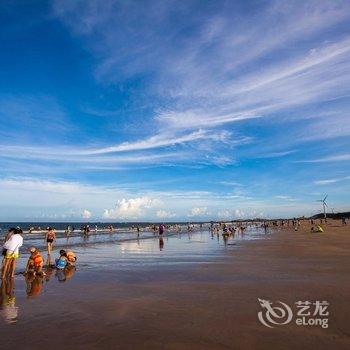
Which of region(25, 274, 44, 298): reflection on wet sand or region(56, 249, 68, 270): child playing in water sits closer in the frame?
region(25, 274, 44, 298): reflection on wet sand

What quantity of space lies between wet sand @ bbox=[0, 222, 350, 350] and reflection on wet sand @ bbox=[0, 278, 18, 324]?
20 centimetres

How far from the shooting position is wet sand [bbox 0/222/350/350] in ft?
24.6

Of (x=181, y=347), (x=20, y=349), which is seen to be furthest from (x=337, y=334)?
(x=20, y=349)

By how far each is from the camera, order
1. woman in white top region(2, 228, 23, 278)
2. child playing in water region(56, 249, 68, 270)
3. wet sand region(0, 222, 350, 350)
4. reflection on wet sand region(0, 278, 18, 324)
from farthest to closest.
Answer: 1. child playing in water region(56, 249, 68, 270)
2. woman in white top region(2, 228, 23, 278)
3. reflection on wet sand region(0, 278, 18, 324)
4. wet sand region(0, 222, 350, 350)

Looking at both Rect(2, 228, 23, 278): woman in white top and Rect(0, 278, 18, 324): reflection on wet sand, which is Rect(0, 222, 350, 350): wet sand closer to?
Rect(0, 278, 18, 324): reflection on wet sand

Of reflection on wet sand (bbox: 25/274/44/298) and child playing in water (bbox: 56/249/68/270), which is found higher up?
child playing in water (bbox: 56/249/68/270)

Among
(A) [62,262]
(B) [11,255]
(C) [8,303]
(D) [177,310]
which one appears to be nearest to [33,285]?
(B) [11,255]

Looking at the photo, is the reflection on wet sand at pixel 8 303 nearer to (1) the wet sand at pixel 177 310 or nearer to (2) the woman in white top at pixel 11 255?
(1) the wet sand at pixel 177 310

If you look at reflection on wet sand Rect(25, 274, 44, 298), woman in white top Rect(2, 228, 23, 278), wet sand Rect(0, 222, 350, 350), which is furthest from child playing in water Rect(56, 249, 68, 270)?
woman in white top Rect(2, 228, 23, 278)

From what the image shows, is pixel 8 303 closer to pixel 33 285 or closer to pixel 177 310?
pixel 33 285

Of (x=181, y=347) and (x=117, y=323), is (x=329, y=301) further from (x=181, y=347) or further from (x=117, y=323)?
(x=117, y=323)

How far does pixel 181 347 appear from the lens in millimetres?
7168

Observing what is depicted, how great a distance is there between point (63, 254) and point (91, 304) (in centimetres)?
952

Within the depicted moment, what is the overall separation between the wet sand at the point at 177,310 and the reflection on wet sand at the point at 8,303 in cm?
20
